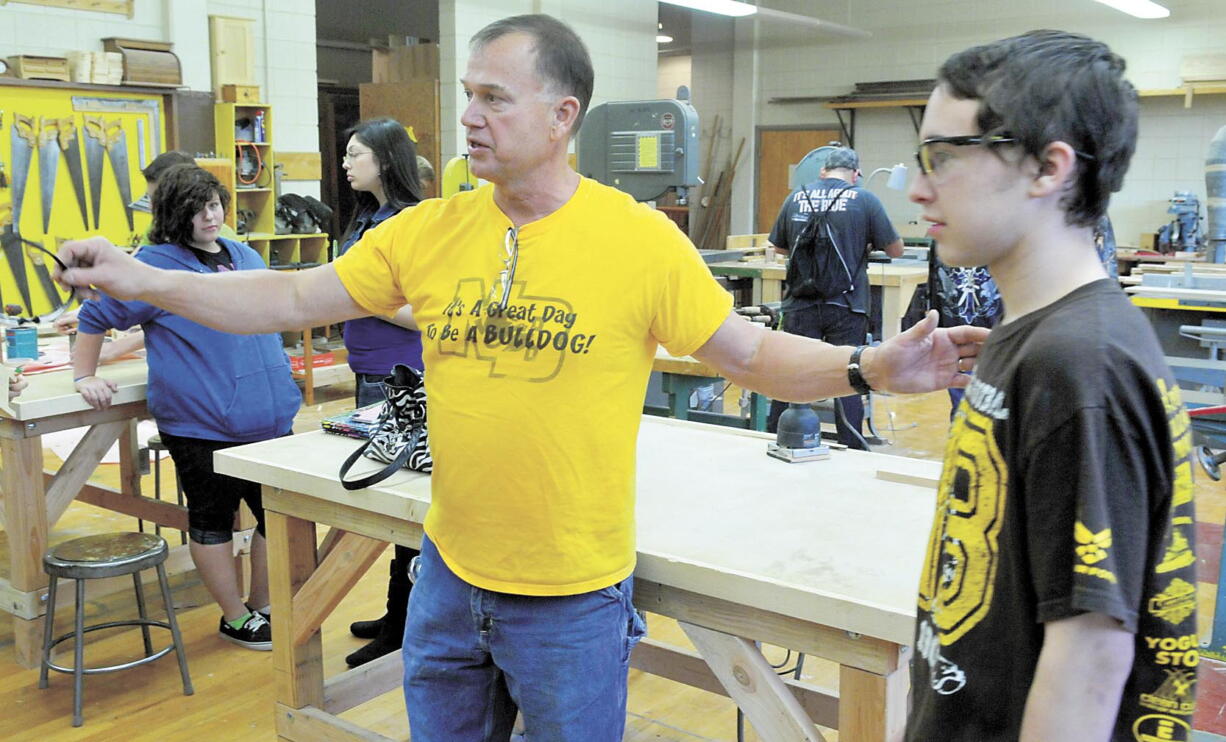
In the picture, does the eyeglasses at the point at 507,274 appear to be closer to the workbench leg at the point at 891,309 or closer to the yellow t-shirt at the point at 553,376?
the yellow t-shirt at the point at 553,376

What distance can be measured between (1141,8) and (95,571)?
985cm

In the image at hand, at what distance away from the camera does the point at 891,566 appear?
1763 millimetres

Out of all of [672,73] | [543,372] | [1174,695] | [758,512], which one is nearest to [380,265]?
[543,372]

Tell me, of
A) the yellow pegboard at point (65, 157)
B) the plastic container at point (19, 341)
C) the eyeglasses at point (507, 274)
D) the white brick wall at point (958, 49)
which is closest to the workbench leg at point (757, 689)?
the eyeglasses at point (507, 274)

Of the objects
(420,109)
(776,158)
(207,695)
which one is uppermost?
(420,109)

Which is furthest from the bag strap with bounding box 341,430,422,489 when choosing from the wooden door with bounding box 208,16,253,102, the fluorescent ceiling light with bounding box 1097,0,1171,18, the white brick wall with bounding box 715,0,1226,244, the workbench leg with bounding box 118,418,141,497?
the fluorescent ceiling light with bounding box 1097,0,1171,18

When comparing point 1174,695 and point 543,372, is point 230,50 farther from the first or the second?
point 1174,695

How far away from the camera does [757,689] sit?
179cm

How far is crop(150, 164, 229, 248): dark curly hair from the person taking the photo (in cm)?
309

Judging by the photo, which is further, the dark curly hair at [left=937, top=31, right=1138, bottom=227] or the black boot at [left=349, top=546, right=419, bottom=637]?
the black boot at [left=349, top=546, right=419, bottom=637]

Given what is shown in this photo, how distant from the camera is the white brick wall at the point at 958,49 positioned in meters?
10.4

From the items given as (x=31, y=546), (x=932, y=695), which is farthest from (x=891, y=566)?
(x=31, y=546)

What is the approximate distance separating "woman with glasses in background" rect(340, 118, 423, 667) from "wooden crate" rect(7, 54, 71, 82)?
4.15m

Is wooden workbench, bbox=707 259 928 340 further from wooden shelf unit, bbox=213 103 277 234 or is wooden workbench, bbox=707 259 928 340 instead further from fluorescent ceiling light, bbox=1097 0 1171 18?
fluorescent ceiling light, bbox=1097 0 1171 18
